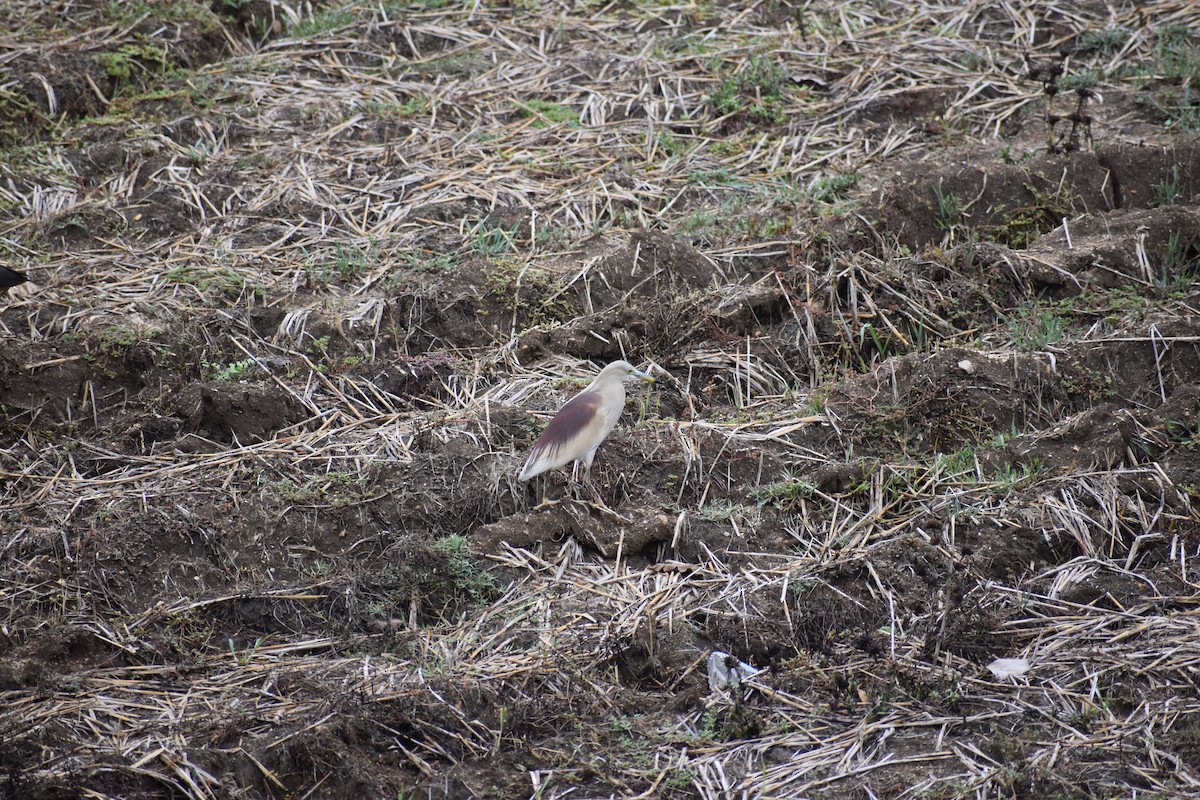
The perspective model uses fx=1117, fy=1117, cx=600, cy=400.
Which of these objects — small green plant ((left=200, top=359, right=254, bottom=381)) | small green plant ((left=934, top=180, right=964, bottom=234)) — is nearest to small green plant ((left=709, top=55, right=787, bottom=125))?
small green plant ((left=934, top=180, right=964, bottom=234))

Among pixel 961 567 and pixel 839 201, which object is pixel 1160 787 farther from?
pixel 839 201

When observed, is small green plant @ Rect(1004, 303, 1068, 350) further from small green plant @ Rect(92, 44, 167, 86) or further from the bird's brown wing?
small green plant @ Rect(92, 44, 167, 86)

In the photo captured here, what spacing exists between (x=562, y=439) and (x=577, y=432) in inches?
2.9

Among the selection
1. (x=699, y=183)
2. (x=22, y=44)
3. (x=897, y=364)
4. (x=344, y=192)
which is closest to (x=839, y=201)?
(x=699, y=183)

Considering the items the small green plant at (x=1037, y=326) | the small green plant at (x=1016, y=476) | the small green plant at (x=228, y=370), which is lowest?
the small green plant at (x=1016, y=476)

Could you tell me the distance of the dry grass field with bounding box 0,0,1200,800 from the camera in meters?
3.61

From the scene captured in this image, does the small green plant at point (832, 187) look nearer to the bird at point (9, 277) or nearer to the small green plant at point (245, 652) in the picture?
the small green plant at point (245, 652)

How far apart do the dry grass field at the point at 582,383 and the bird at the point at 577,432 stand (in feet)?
0.75

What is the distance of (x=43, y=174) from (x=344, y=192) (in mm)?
1744

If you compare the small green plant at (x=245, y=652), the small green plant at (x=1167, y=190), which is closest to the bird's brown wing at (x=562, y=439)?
the small green plant at (x=245, y=652)

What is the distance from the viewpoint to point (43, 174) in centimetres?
648

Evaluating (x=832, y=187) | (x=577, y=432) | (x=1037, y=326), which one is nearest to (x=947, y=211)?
(x=832, y=187)

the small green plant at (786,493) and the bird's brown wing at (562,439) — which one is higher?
Answer: the bird's brown wing at (562,439)

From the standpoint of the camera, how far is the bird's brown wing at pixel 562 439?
4.38m
